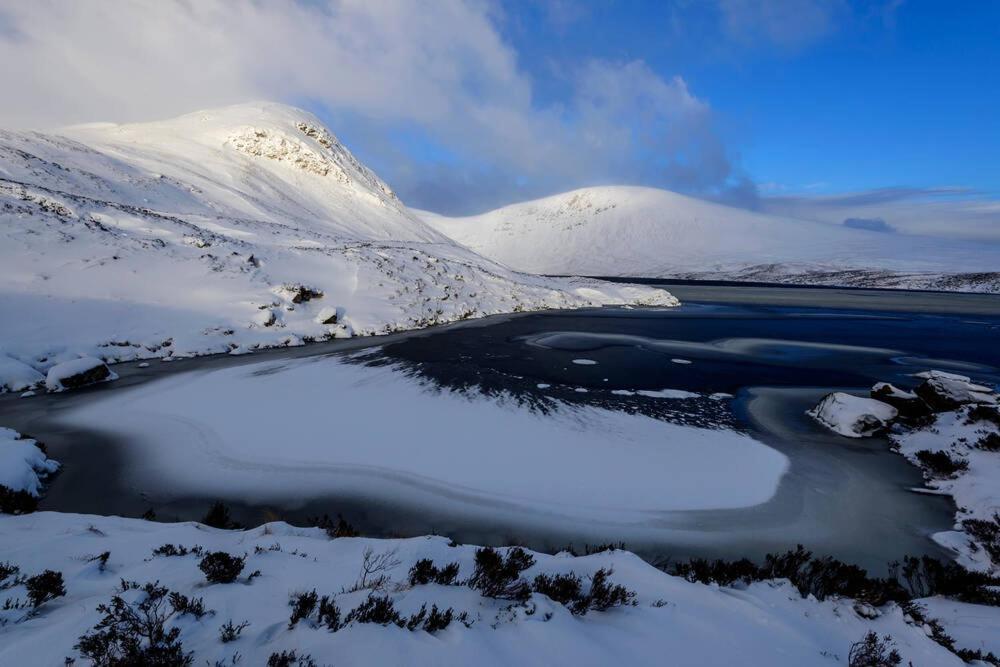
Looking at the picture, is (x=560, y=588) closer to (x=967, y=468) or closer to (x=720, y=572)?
(x=720, y=572)

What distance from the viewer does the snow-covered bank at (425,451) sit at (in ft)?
25.5

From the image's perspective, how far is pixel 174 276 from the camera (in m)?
21.1

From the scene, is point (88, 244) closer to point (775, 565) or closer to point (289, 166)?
point (775, 565)

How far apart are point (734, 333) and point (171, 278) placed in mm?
31283

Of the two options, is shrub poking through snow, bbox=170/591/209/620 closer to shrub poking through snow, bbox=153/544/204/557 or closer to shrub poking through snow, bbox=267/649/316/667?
shrub poking through snow, bbox=267/649/316/667

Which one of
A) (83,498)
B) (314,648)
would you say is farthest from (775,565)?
(83,498)

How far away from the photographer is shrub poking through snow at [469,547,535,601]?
13.9ft

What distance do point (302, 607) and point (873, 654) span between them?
16.2 ft

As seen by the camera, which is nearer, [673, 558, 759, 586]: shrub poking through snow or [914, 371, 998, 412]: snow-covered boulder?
[673, 558, 759, 586]: shrub poking through snow

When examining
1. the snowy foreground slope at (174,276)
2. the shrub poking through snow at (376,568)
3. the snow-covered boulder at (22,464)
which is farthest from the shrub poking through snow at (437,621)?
the snowy foreground slope at (174,276)

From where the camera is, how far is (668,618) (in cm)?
417

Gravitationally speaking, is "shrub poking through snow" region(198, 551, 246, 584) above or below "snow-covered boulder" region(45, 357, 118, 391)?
below

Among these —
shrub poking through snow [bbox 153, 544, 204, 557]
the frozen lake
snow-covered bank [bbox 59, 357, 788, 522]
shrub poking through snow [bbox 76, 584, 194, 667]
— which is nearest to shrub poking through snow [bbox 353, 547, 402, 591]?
shrub poking through snow [bbox 76, 584, 194, 667]

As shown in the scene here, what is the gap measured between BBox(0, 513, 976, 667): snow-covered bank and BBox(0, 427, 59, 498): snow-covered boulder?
204cm
